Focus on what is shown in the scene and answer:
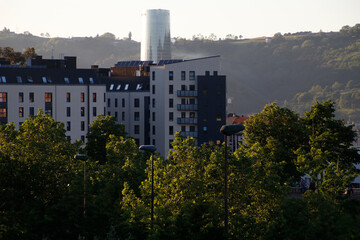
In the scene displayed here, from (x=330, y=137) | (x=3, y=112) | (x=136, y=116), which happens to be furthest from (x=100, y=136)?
(x=136, y=116)

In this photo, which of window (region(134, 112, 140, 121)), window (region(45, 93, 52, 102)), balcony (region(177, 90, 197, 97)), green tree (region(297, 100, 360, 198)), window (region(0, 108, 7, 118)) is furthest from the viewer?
window (region(134, 112, 140, 121))

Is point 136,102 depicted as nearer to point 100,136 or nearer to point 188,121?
point 188,121

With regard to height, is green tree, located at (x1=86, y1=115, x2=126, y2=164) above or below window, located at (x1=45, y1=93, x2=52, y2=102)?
below

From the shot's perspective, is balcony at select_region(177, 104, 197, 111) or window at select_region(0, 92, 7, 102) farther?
balcony at select_region(177, 104, 197, 111)

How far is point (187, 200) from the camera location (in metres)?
50.0

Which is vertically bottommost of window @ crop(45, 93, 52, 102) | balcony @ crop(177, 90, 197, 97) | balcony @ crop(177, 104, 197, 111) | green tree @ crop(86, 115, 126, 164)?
green tree @ crop(86, 115, 126, 164)

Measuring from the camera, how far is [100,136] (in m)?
102

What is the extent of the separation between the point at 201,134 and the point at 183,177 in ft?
292

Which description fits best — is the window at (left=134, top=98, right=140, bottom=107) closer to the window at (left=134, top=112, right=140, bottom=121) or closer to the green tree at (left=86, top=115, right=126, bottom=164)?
the window at (left=134, top=112, right=140, bottom=121)

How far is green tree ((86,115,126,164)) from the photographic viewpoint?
330ft

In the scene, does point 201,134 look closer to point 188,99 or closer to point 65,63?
point 188,99

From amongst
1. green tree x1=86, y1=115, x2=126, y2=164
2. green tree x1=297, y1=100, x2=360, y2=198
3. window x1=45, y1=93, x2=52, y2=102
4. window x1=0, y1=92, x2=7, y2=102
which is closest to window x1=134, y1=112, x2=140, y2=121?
window x1=45, y1=93, x2=52, y2=102

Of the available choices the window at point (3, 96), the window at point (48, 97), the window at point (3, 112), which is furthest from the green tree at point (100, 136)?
the window at point (48, 97)

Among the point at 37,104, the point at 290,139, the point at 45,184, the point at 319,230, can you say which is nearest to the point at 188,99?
the point at 37,104
